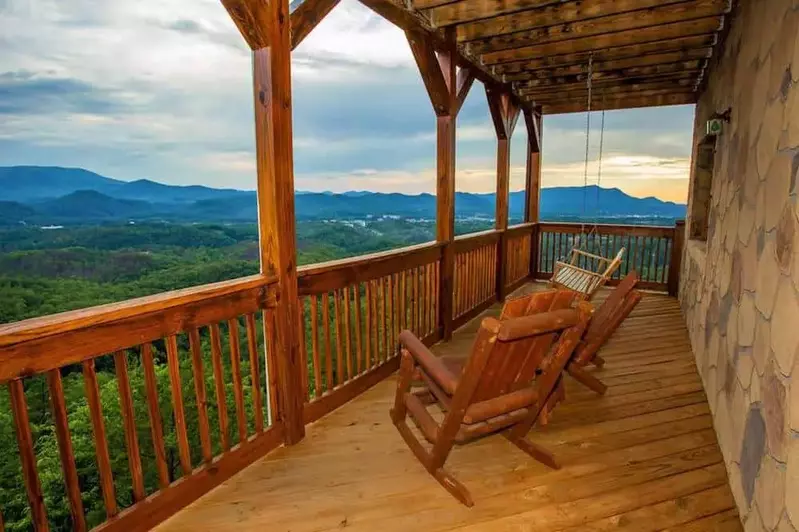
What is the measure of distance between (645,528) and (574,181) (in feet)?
25.2

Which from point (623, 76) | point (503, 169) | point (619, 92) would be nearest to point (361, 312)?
point (503, 169)

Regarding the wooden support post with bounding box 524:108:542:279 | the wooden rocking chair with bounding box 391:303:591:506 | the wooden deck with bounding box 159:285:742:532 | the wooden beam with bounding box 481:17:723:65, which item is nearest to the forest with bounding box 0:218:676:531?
the wooden deck with bounding box 159:285:742:532

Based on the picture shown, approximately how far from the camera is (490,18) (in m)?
3.50

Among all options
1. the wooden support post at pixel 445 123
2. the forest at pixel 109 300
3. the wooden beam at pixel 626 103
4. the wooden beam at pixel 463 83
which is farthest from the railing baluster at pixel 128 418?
the wooden beam at pixel 626 103

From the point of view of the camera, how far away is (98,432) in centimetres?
161

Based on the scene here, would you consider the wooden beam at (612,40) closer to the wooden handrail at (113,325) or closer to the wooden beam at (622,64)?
the wooden beam at (622,64)

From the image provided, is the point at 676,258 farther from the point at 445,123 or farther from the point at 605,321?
the point at 445,123

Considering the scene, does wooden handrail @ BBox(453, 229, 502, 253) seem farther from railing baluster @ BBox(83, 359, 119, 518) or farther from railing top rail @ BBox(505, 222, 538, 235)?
railing baluster @ BBox(83, 359, 119, 518)

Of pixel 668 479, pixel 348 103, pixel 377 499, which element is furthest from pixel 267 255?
pixel 348 103

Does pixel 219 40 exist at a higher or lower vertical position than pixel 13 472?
higher

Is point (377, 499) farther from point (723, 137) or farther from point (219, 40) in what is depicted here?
point (219, 40)

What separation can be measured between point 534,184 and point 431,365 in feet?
18.4

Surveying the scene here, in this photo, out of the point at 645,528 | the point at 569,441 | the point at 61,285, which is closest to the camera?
the point at 645,528

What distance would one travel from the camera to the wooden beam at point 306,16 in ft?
7.06
